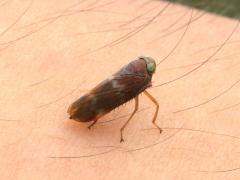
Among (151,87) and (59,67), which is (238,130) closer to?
(151,87)

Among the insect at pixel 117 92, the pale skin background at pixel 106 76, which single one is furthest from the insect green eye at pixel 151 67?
the pale skin background at pixel 106 76

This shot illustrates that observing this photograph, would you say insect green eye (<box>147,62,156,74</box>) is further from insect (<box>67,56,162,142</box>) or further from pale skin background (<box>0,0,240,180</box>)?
pale skin background (<box>0,0,240,180</box>)

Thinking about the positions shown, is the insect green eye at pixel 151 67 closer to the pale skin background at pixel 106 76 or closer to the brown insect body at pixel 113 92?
the brown insect body at pixel 113 92

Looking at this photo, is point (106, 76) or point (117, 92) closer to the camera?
point (117, 92)

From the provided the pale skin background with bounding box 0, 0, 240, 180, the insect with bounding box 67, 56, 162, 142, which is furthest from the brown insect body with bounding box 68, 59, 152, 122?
the pale skin background with bounding box 0, 0, 240, 180

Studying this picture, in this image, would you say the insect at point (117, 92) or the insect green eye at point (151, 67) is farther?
the insect green eye at point (151, 67)

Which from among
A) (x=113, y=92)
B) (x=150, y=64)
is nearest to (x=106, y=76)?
(x=113, y=92)

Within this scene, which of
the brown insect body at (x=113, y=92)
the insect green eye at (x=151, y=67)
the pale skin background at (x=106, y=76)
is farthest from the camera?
the insect green eye at (x=151, y=67)

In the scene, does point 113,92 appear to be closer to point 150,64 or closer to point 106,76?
point 106,76

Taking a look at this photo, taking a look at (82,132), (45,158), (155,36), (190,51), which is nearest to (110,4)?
(155,36)
